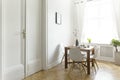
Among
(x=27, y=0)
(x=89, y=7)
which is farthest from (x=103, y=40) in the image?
(x=27, y=0)

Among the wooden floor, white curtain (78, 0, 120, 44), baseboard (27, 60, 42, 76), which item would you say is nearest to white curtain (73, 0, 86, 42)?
white curtain (78, 0, 120, 44)

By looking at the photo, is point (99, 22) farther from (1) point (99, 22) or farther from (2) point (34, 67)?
(2) point (34, 67)

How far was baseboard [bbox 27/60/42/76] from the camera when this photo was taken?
152 inches

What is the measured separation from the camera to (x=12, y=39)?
3.31 meters

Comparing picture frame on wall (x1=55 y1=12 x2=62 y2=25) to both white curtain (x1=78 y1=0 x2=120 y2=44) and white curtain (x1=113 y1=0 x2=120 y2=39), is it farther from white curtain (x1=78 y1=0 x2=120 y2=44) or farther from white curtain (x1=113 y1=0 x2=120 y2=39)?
white curtain (x1=113 y1=0 x2=120 y2=39)

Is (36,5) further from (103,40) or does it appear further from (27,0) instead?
(103,40)

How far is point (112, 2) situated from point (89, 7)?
962mm

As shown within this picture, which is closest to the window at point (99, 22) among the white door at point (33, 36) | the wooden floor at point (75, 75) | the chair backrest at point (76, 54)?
the wooden floor at point (75, 75)

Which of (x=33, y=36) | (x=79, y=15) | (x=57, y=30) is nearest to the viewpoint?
(x=33, y=36)

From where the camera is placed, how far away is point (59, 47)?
200 inches

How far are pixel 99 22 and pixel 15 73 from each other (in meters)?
3.89

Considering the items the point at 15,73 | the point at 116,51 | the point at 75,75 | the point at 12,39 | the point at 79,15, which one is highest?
the point at 79,15

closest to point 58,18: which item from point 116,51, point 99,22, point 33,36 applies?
point 33,36

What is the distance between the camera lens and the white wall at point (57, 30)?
14.7 feet
